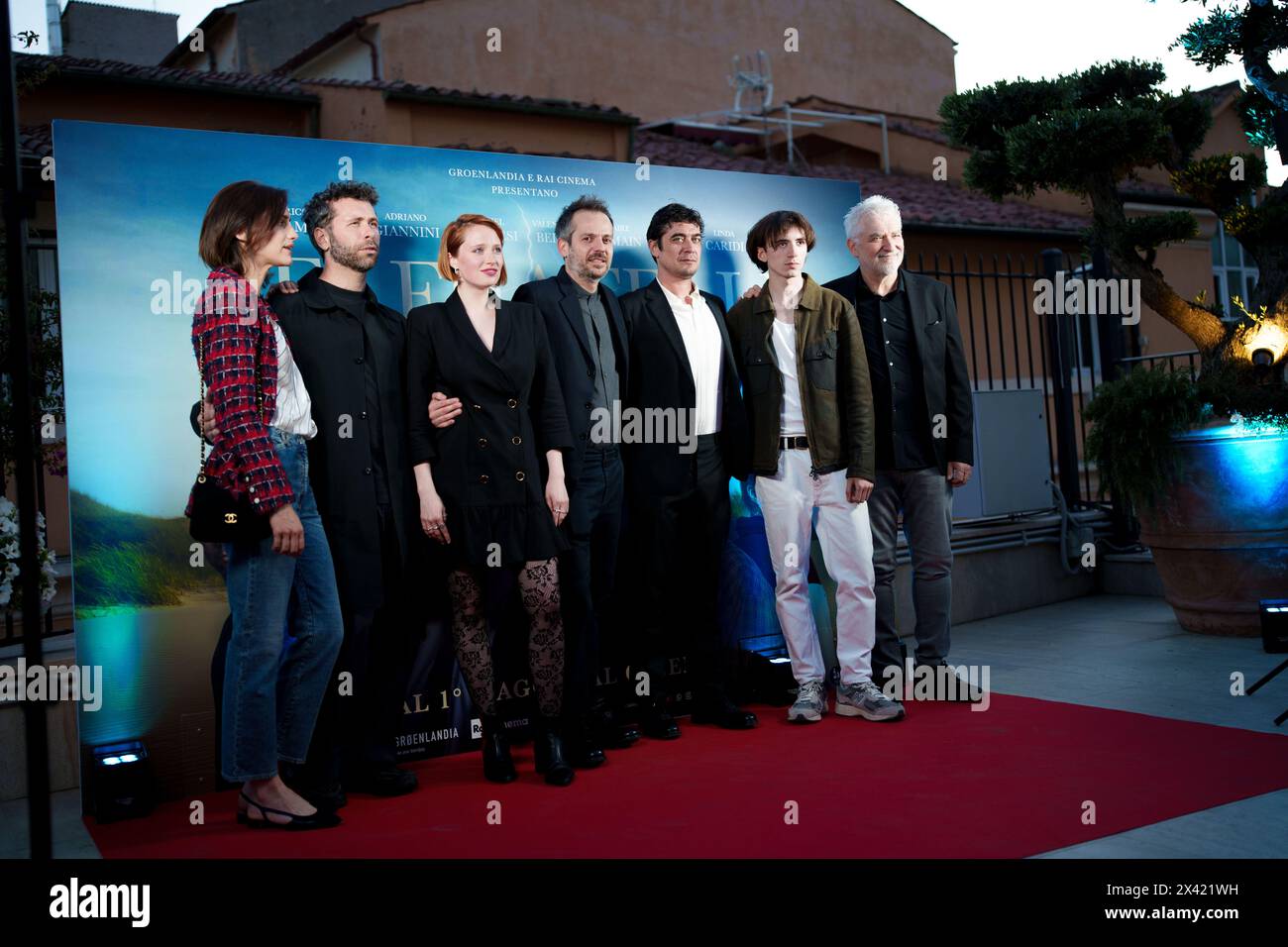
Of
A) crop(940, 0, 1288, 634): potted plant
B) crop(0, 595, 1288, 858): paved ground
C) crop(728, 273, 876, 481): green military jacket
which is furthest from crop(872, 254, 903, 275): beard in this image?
crop(0, 595, 1288, 858): paved ground

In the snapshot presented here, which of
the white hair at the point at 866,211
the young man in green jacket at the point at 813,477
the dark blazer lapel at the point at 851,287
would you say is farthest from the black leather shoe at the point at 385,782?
the white hair at the point at 866,211

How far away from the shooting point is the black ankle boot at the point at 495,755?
12.9 ft

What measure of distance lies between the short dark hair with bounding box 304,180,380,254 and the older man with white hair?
82.1 inches

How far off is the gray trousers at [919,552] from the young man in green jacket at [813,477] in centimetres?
26

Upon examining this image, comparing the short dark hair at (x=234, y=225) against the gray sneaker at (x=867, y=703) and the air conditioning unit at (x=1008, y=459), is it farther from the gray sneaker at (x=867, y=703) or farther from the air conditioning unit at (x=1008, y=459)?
the air conditioning unit at (x=1008, y=459)

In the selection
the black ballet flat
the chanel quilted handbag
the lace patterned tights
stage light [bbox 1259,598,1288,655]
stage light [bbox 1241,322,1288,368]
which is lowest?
the black ballet flat

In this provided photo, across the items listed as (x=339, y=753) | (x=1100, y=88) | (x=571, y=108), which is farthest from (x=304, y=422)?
(x=571, y=108)

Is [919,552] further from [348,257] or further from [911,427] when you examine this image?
[348,257]

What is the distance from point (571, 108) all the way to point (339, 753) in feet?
34.5

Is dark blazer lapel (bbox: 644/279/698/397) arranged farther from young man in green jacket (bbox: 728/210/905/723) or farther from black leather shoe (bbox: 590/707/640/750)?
black leather shoe (bbox: 590/707/640/750)

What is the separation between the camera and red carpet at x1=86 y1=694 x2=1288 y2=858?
3.12 m

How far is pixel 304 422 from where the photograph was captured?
359 cm

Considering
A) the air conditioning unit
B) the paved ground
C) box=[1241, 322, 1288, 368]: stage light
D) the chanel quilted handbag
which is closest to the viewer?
the paved ground
